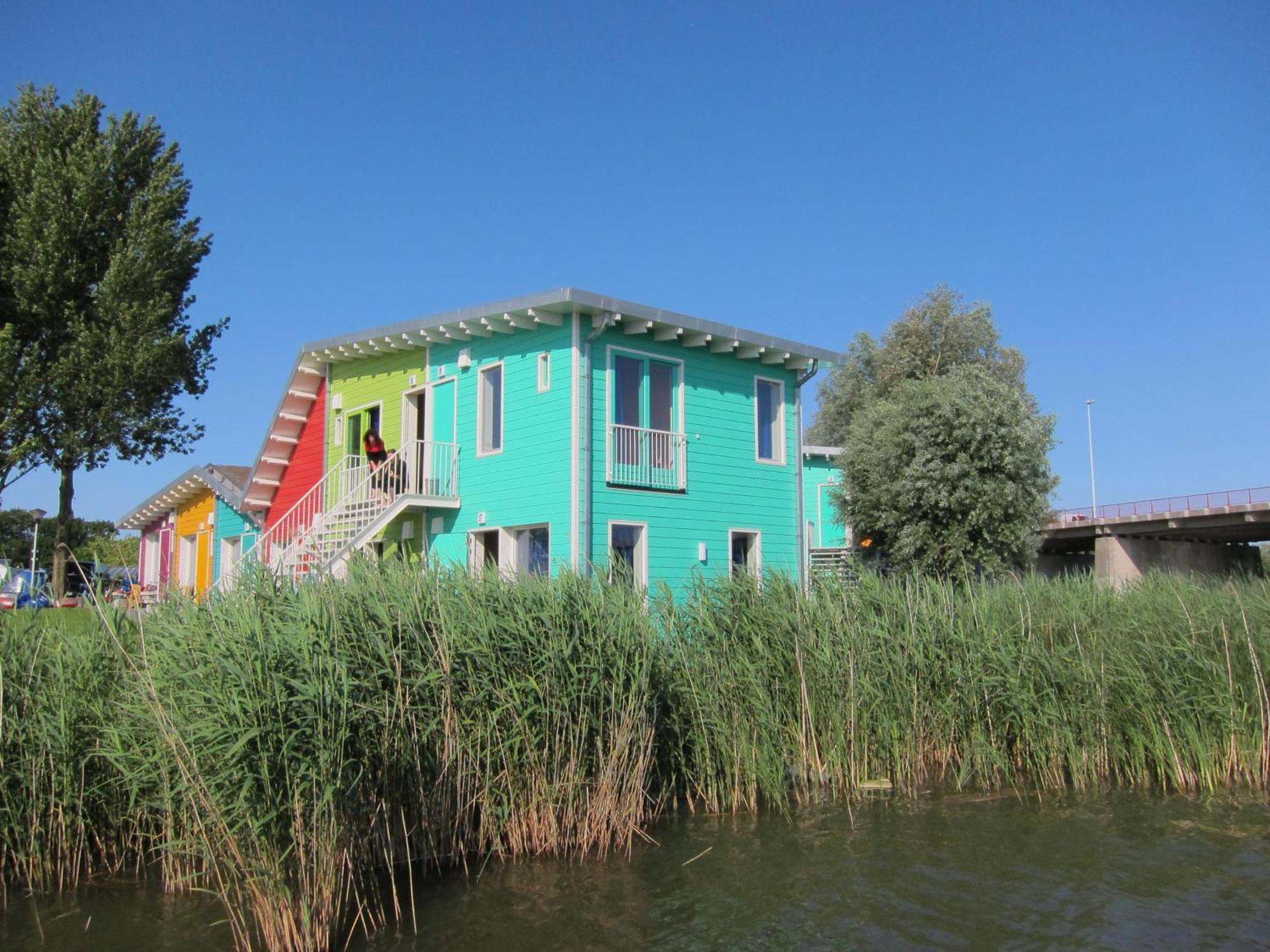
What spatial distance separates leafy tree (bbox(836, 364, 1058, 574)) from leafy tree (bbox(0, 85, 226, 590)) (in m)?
15.2

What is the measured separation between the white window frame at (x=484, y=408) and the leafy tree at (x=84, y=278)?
7562 mm

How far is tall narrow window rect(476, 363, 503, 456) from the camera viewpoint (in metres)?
17.2

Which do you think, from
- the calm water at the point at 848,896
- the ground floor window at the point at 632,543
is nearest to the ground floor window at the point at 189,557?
the ground floor window at the point at 632,543

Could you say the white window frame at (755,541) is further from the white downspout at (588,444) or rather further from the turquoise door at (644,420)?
the white downspout at (588,444)

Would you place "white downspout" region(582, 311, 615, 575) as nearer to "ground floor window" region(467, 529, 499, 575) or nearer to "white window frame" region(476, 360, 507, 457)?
"white window frame" region(476, 360, 507, 457)

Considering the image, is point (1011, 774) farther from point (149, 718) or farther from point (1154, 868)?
point (149, 718)

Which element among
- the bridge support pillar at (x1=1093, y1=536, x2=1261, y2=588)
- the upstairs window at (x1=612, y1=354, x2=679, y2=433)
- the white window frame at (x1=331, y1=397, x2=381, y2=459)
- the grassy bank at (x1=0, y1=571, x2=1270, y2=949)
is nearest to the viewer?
the grassy bank at (x1=0, y1=571, x2=1270, y2=949)

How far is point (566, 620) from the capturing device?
8.47 metres

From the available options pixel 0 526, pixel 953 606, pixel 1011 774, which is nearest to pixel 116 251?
pixel 953 606

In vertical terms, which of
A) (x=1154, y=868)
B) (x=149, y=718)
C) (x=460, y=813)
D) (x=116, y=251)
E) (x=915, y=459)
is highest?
(x=116, y=251)

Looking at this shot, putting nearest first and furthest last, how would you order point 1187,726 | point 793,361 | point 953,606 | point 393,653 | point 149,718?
1. point 149,718
2. point 393,653
3. point 1187,726
4. point 953,606
5. point 793,361

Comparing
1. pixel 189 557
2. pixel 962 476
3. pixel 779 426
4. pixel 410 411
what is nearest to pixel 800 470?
pixel 779 426

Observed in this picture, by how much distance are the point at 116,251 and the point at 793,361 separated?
543 inches

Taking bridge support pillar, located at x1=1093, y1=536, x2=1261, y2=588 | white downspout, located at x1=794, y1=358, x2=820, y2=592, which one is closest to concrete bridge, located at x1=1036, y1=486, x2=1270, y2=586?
bridge support pillar, located at x1=1093, y1=536, x2=1261, y2=588
